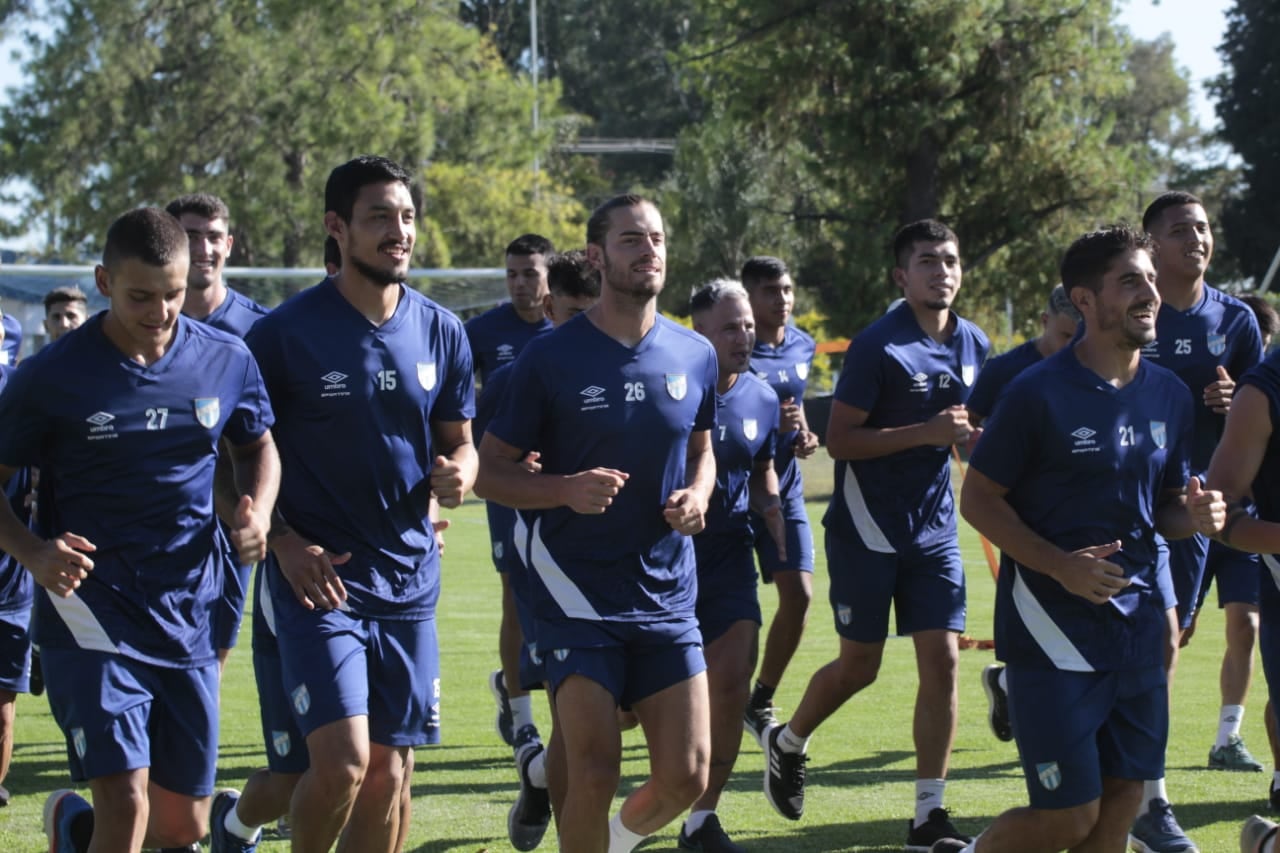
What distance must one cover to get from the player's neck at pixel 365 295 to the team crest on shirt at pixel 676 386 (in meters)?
0.99

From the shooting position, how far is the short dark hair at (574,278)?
8.30 m

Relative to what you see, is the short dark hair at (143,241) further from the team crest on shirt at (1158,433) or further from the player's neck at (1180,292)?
the player's neck at (1180,292)

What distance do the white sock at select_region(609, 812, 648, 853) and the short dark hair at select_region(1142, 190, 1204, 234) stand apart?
386 centimetres

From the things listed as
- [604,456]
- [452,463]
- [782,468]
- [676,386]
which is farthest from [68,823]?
[782,468]

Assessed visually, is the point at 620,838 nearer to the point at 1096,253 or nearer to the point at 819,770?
the point at 1096,253

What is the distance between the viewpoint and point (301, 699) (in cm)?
544

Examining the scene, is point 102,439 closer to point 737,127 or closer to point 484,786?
point 484,786

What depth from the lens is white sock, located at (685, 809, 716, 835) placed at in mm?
7199

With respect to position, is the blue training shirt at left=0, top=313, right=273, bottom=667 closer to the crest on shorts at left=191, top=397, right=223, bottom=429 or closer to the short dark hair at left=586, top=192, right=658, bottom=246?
the crest on shorts at left=191, top=397, right=223, bottom=429

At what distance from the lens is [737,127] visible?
36500 mm

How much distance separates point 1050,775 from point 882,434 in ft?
8.09

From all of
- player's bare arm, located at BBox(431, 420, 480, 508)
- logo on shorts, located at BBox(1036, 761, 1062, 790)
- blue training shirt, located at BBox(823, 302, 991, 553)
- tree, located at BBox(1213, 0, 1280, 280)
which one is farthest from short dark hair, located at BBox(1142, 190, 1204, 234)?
tree, located at BBox(1213, 0, 1280, 280)

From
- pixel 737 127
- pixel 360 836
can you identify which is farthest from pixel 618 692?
pixel 737 127

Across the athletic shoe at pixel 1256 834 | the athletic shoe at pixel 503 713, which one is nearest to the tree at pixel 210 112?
the athletic shoe at pixel 503 713
